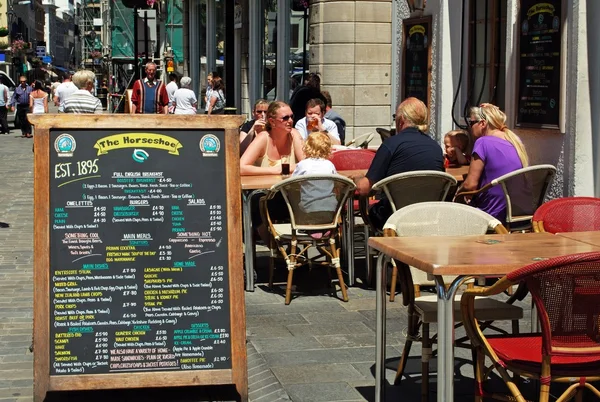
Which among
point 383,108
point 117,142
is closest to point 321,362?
point 117,142

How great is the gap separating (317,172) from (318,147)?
0.69 feet

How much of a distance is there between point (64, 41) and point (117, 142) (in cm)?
17426

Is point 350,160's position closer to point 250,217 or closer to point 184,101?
point 250,217

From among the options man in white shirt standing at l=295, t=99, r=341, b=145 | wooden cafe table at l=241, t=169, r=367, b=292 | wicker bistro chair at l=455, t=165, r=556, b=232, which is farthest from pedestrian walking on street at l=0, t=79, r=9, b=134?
wicker bistro chair at l=455, t=165, r=556, b=232

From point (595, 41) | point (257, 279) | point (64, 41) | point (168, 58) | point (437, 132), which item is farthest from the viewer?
point (64, 41)

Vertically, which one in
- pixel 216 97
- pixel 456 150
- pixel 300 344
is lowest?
pixel 300 344

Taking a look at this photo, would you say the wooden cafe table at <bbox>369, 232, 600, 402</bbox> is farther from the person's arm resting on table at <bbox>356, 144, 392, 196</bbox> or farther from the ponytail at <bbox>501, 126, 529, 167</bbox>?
the ponytail at <bbox>501, 126, 529, 167</bbox>

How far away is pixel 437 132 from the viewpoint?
42.9ft

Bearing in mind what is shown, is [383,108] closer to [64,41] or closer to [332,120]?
[332,120]

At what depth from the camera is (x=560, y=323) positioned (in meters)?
4.09

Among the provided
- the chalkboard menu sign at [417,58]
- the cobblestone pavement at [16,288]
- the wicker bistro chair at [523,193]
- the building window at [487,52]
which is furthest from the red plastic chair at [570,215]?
the chalkboard menu sign at [417,58]

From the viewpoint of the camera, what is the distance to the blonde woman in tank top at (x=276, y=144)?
9.01m

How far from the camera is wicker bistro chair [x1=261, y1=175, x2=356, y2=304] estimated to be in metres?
7.80

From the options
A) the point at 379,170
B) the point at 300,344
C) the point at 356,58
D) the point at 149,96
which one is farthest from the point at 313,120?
the point at 149,96
